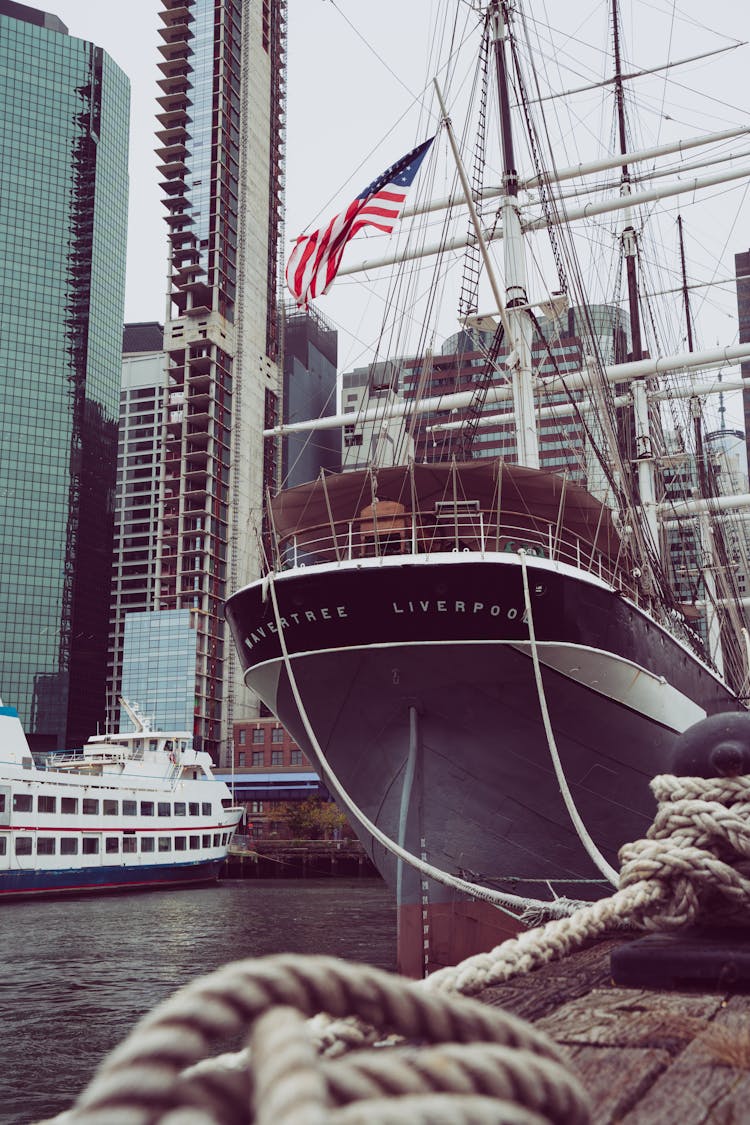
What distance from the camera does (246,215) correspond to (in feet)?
372

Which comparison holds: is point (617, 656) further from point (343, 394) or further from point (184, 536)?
point (343, 394)

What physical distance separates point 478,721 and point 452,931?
2.81 m

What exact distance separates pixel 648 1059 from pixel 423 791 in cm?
1155

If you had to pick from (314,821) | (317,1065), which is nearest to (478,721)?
(317,1065)

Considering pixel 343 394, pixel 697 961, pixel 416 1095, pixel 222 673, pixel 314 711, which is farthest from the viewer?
pixel 343 394

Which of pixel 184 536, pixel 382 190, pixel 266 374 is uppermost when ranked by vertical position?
pixel 266 374

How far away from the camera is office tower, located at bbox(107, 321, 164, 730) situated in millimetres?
139250

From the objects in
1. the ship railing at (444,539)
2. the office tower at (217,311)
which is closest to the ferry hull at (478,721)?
the ship railing at (444,539)

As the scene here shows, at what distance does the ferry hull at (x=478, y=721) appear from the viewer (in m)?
12.9

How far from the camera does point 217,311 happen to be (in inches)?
4245

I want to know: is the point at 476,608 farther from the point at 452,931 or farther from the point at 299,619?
the point at 452,931

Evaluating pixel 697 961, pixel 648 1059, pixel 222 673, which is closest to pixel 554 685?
pixel 697 961

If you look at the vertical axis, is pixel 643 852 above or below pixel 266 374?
below

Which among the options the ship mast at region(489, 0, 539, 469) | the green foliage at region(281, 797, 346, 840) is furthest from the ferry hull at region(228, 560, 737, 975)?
the green foliage at region(281, 797, 346, 840)
